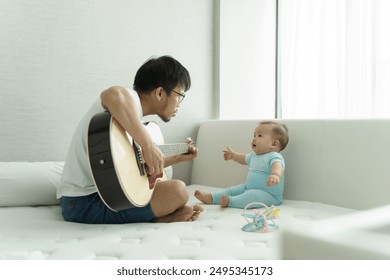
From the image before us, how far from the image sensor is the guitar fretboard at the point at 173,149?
176 centimetres

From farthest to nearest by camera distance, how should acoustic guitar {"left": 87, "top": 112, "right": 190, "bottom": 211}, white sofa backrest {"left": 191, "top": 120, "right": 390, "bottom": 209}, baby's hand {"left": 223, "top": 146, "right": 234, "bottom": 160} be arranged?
baby's hand {"left": 223, "top": 146, "right": 234, "bottom": 160} → white sofa backrest {"left": 191, "top": 120, "right": 390, "bottom": 209} → acoustic guitar {"left": 87, "top": 112, "right": 190, "bottom": 211}

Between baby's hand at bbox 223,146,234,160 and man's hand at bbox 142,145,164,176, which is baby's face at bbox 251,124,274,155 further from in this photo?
man's hand at bbox 142,145,164,176

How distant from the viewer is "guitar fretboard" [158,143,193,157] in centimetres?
176

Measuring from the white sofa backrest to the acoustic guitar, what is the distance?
87 cm

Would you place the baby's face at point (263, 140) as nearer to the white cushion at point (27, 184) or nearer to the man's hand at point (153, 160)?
the man's hand at point (153, 160)

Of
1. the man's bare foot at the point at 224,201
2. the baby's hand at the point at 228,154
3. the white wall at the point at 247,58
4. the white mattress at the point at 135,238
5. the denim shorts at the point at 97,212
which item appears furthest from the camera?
the white wall at the point at 247,58

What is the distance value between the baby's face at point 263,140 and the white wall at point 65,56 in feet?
2.41

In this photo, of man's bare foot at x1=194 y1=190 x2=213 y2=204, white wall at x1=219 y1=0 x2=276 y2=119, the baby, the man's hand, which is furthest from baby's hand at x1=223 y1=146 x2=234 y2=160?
the man's hand

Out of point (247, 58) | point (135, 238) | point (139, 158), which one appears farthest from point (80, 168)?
point (247, 58)

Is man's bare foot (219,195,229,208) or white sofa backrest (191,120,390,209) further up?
white sofa backrest (191,120,390,209)

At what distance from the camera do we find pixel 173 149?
1807 mm

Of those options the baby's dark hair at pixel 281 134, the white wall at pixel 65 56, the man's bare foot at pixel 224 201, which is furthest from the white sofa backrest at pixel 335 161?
the white wall at pixel 65 56

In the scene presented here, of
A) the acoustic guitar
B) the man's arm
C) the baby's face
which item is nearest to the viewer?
the acoustic guitar

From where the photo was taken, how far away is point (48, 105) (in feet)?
7.02
